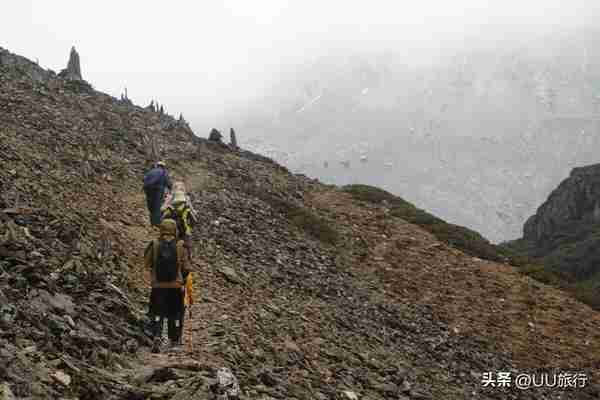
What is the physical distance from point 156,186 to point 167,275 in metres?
7.65

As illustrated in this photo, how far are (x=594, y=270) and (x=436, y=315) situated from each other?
125 feet

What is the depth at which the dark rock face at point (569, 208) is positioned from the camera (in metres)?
77.4

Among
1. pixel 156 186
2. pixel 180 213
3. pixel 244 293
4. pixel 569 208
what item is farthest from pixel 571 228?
pixel 180 213

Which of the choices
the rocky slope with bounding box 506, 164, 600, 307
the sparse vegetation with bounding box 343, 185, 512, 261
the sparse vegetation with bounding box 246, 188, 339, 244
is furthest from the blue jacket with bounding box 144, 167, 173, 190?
the rocky slope with bounding box 506, 164, 600, 307

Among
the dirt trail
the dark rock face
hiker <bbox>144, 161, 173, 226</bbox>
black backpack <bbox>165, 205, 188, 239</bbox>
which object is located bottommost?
the dirt trail

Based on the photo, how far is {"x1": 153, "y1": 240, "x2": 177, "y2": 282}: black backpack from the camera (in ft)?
34.3

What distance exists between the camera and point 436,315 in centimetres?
2177

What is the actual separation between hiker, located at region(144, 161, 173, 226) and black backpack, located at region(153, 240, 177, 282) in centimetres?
733

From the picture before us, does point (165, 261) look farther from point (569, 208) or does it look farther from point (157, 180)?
point (569, 208)

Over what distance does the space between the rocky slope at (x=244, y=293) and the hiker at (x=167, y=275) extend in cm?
56

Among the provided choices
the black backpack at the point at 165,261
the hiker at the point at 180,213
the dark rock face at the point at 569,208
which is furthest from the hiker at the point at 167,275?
the dark rock face at the point at 569,208

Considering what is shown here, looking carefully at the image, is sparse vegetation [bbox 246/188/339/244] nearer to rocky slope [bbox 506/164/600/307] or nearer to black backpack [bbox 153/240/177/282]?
black backpack [bbox 153/240/177/282]

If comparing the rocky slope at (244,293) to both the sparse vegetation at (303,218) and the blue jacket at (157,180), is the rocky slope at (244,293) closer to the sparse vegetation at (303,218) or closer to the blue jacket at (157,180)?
the sparse vegetation at (303,218)

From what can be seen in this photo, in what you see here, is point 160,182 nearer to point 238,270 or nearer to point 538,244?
point 238,270
